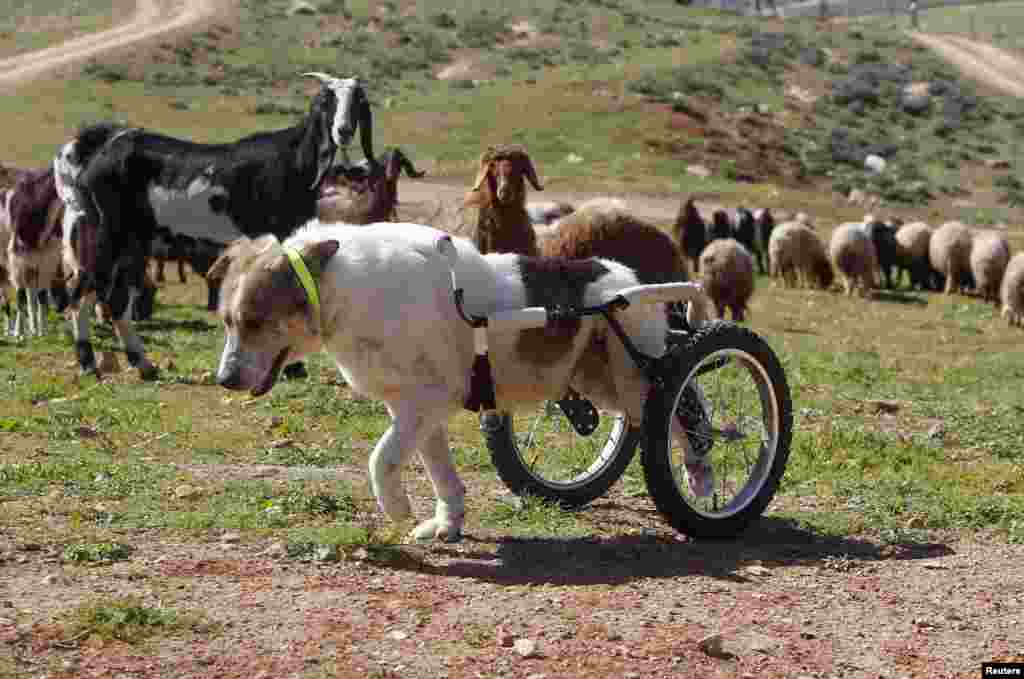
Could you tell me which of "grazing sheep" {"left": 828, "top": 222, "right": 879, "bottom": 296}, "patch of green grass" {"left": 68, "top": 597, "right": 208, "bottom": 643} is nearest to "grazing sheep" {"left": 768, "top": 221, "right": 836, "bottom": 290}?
"grazing sheep" {"left": 828, "top": 222, "right": 879, "bottom": 296}

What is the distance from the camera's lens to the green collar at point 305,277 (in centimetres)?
626

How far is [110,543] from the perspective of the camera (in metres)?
6.47

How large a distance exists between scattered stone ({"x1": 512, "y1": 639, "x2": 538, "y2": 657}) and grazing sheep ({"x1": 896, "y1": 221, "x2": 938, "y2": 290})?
25.4 m

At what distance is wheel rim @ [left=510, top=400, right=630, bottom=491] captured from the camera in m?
7.76

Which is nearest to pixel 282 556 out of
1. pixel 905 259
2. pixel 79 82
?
pixel 905 259

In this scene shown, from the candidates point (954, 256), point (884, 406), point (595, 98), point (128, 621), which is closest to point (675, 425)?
point (128, 621)

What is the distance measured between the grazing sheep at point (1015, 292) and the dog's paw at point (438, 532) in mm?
18062

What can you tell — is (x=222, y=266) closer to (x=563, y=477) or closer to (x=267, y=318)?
(x=267, y=318)

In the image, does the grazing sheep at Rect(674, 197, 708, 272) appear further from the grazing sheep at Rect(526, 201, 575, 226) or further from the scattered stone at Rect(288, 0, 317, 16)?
the scattered stone at Rect(288, 0, 317, 16)

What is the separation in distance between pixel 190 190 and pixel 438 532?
6.39 m

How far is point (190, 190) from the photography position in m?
12.3


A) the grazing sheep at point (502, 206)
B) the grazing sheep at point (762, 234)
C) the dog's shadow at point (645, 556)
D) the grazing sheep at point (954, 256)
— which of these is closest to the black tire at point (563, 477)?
the dog's shadow at point (645, 556)

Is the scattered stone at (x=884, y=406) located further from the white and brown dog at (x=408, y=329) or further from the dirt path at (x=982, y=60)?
the dirt path at (x=982, y=60)

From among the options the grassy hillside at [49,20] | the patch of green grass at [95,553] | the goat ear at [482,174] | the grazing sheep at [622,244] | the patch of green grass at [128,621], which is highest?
the grassy hillside at [49,20]
